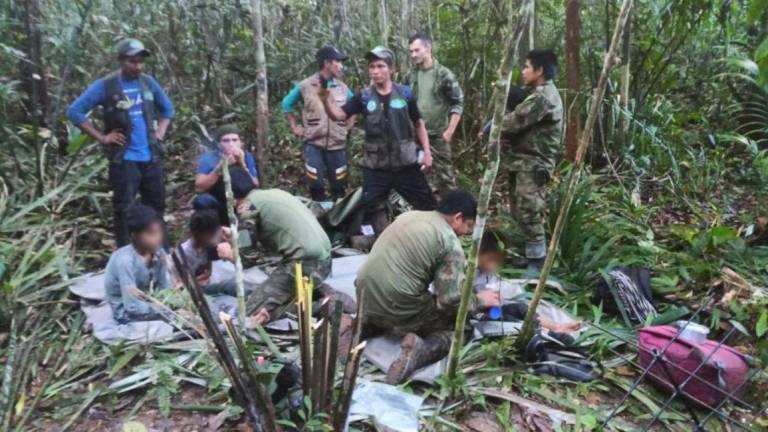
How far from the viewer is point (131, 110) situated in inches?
199

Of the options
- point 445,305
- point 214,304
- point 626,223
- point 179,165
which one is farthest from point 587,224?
point 179,165

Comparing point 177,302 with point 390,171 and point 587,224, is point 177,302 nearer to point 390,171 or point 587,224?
point 390,171

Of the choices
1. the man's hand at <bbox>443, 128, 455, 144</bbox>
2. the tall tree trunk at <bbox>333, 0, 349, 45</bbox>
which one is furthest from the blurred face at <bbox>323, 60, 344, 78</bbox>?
the tall tree trunk at <bbox>333, 0, 349, 45</bbox>

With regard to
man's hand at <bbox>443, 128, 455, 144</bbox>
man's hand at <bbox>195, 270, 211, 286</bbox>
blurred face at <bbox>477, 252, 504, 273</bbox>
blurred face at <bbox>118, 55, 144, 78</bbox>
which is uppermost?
blurred face at <bbox>118, 55, 144, 78</bbox>

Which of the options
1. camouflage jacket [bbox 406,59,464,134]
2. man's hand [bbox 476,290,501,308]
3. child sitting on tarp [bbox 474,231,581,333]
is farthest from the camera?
camouflage jacket [bbox 406,59,464,134]

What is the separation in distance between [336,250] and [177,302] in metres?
2.15

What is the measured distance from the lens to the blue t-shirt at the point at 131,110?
194 inches

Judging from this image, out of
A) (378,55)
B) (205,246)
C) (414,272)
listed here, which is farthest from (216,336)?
(378,55)

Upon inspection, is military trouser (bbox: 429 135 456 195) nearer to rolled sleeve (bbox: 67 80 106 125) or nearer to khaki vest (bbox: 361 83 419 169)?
khaki vest (bbox: 361 83 419 169)

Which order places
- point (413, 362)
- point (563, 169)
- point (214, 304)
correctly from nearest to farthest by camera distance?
point (413, 362) < point (214, 304) < point (563, 169)

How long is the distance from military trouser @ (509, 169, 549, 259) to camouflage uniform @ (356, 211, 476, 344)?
1499 mm

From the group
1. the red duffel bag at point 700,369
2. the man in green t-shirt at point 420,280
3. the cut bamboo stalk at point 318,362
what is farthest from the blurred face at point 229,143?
the red duffel bag at point 700,369

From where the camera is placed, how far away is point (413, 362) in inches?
143

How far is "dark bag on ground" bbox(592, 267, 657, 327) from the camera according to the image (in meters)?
4.30
